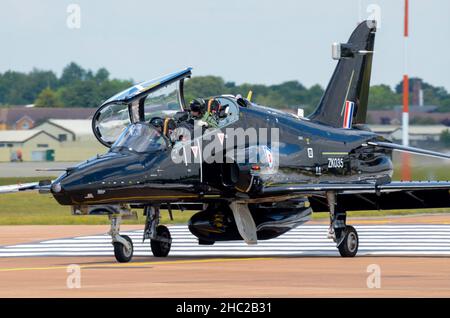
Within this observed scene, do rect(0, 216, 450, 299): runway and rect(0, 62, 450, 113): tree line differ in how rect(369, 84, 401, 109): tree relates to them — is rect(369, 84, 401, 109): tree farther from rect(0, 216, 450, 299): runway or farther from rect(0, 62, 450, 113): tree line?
rect(0, 216, 450, 299): runway

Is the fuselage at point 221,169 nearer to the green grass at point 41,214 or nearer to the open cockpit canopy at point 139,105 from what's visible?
the open cockpit canopy at point 139,105

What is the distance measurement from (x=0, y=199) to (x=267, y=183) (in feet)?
79.7

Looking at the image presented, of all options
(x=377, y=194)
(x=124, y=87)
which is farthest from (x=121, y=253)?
(x=124, y=87)

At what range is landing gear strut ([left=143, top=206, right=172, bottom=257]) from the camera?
23266mm

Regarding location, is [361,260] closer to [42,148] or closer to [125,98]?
[125,98]

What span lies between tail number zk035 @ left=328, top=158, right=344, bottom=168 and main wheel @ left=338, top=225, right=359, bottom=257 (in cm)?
199

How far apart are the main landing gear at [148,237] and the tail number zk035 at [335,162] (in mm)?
3811

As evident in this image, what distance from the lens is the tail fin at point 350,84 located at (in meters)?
27.3

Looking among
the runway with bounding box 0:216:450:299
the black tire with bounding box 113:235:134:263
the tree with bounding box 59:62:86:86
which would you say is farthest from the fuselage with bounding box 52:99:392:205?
the tree with bounding box 59:62:86:86

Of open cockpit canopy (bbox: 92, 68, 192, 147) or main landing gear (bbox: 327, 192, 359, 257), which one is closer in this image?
open cockpit canopy (bbox: 92, 68, 192, 147)

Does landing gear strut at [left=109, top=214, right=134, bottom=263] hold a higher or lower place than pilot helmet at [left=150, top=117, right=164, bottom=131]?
lower

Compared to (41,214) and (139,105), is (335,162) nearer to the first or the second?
(139,105)

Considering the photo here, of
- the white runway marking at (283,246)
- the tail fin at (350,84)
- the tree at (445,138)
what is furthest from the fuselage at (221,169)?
the tree at (445,138)

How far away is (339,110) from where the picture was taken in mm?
27406
